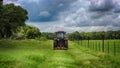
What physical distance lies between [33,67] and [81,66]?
3458 millimetres

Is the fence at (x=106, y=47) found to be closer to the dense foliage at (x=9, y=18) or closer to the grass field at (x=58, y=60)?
the grass field at (x=58, y=60)

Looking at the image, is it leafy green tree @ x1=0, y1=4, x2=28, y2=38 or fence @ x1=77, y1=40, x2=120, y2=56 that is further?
leafy green tree @ x1=0, y1=4, x2=28, y2=38

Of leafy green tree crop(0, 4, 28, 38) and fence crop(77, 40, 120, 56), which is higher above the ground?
leafy green tree crop(0, 4, 28, 38)

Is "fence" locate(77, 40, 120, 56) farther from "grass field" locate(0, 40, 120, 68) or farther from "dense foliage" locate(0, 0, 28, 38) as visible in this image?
"dense foliage" locate(0, 0, 28, 38)

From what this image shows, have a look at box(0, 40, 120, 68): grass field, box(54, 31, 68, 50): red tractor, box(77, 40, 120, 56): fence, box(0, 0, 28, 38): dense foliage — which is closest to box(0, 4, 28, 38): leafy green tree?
box(0, 0, 28, 38): dense foliage

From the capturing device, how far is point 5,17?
55.2m

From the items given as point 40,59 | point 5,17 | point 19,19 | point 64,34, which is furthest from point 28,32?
point 40,59

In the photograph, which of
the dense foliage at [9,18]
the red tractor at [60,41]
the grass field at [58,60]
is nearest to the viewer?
the grass field at [58,60]

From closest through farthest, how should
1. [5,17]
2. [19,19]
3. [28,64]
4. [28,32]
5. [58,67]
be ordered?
1. [58,67]
2. [28,64]
3. [5,17]
4. [19,19]
5. [28,32]

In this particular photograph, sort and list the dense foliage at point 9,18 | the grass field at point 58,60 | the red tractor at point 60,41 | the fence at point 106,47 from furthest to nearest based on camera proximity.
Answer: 1. the dense foliage at point 9,18
2. the red tractor at point 60,41
3. the fence at point 106,47
4. the grass field at point 58,60

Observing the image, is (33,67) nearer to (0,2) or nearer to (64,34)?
(64,34)

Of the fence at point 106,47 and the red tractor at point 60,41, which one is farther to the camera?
the red tractor at point 60,41

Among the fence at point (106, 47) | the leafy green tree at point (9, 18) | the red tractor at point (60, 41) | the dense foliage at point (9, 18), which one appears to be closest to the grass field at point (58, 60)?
the fence at point (106, 47)

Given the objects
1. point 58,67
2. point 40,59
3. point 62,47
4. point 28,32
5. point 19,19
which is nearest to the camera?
point 58,67
